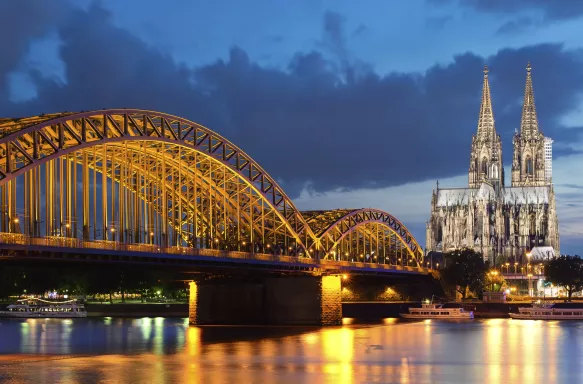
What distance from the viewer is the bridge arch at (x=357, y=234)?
130500 mm

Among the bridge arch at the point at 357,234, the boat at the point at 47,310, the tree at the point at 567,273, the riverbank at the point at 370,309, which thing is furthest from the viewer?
the tree at the point at 567,273

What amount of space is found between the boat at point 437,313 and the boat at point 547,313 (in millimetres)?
6386

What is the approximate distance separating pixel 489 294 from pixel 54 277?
69299 millimetres

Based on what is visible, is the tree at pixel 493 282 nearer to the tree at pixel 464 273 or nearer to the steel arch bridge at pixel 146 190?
the tree at pixel 464 273

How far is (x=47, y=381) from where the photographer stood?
52688mm

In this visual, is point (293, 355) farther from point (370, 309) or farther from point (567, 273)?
point (567, 273)

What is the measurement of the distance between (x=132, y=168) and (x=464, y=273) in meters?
97.5

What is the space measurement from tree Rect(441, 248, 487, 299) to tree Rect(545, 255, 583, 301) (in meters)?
12.8

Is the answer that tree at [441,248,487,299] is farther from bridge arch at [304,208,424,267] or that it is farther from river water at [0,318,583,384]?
river water at [0,318,583,384]

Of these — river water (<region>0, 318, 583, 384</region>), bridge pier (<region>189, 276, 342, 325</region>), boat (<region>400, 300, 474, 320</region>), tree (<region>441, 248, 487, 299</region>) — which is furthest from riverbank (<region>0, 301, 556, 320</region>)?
river water (<region>0, 318, 583, 384</region>)

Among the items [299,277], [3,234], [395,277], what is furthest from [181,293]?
[3,234]

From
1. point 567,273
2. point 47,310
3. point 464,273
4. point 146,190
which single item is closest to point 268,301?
point 146,190

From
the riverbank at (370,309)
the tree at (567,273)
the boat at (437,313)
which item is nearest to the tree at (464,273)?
the tree at (567,273)

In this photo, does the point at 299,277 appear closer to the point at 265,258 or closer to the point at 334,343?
the point at 265,258
